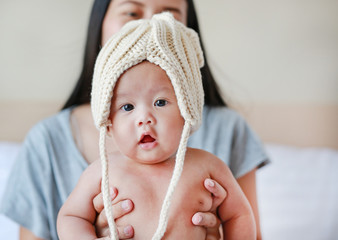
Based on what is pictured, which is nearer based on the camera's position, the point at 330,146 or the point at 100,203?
the point at 100,203

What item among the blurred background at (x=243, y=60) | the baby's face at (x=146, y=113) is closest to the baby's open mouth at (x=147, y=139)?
the baby's face at (x=146, y=113)

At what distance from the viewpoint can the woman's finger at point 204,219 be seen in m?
0.38

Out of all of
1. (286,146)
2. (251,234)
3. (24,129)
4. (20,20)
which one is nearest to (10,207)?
(24,129)

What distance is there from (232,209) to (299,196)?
53 cm

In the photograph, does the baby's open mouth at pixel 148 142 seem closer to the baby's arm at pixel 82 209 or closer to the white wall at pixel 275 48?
the baby's arm at pixel 82 209

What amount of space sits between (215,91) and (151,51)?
12.3 inches

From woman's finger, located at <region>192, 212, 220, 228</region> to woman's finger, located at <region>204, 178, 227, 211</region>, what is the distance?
0.06 feet

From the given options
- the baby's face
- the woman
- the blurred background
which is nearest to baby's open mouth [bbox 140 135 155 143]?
the baby's face

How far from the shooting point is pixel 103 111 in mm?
374

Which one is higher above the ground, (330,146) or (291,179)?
(330,146)

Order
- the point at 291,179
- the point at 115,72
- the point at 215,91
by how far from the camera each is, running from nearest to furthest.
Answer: the point at 115,72 < the point at 215,91 < the point at 291,179

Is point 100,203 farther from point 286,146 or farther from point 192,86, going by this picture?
point 286,146

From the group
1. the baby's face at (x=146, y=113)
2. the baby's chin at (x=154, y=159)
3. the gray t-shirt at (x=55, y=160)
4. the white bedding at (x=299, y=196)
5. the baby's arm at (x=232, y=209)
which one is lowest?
Answer: the white bedding at (x=299, y=196)

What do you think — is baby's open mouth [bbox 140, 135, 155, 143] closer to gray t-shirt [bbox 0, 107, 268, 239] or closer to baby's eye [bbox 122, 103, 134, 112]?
baby's eye [bbox 122, 103, 134, 112]
